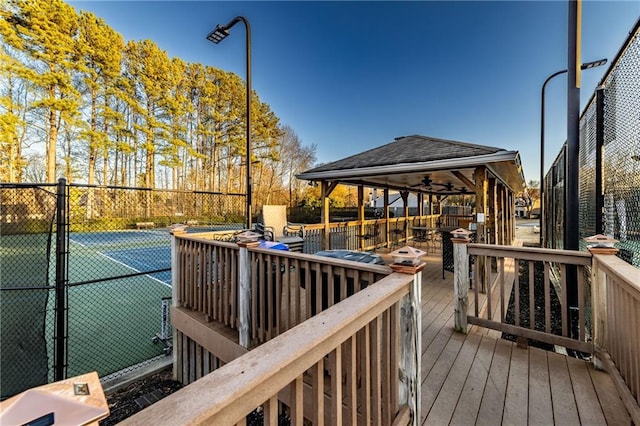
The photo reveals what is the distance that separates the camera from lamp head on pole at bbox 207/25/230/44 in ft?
16.3

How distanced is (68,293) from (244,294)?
3.29 m

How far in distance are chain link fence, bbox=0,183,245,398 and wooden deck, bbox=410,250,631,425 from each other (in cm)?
386

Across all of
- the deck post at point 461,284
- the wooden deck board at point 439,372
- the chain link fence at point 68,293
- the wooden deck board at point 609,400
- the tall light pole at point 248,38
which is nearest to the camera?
the wooden deck board at point 609,400

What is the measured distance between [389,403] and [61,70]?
2062 cm

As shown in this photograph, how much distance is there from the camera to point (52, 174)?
14445mm

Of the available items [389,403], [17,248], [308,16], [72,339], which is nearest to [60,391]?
[389,403]

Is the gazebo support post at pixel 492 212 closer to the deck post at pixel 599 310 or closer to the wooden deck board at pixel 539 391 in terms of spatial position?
the deck post at pixel 599 310

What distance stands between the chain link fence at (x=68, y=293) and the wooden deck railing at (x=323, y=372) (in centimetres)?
351

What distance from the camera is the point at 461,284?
312 cm

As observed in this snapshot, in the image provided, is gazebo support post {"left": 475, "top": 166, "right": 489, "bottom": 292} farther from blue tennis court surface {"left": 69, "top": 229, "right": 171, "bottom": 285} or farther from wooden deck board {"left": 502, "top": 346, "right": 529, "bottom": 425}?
blue tennis court surface {"left": 69, "top": 229, "right": 171, "bottom": 285}

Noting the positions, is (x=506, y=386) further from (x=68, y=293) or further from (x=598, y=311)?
(x=68, y=293)

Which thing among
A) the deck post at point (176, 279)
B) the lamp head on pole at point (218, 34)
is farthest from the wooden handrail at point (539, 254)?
the lamp head on pole at point (218, 34)

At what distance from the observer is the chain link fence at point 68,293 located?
325 centimetres

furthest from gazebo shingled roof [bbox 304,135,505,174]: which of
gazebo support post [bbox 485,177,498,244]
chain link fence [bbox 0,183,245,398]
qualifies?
chain link fence [bbox 0,183,245,398]
